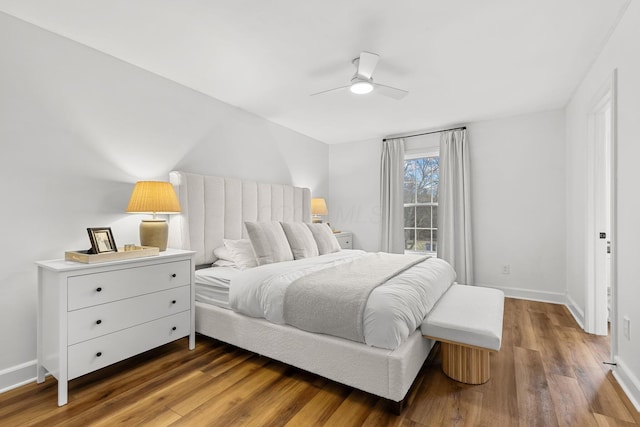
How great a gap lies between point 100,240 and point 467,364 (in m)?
2.62

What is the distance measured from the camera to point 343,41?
7.47 ft

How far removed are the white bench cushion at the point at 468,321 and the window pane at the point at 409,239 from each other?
252 centimetres

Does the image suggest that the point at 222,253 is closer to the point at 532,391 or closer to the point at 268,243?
the point at 268,243

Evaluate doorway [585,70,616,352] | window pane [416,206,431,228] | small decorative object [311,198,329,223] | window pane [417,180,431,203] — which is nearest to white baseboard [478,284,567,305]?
doorway [585,70,616,352]

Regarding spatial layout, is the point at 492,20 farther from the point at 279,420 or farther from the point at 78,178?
the point at 78,178

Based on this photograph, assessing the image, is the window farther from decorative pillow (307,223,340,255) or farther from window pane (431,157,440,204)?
decorative pillow (307,223,340,255)

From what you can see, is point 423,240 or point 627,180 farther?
point 423,240

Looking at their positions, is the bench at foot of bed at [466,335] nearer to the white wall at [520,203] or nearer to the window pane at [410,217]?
the white wall at [520,203]

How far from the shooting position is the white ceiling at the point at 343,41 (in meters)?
1.93

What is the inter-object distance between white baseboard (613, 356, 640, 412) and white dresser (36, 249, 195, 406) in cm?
299

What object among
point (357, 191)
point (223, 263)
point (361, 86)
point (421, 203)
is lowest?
point (223, 263)

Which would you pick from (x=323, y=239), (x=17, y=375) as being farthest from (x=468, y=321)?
(x=17, y=375)

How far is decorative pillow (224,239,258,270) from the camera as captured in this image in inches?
111

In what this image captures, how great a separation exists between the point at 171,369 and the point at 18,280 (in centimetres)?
117
